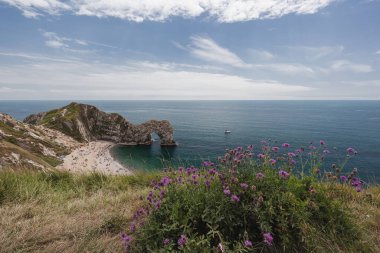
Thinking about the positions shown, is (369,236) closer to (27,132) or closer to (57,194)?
(57,194)

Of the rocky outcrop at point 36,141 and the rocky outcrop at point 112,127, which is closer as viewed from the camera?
the rocky outcrop at point 36,141

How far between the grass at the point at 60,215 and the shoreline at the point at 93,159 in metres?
38.7

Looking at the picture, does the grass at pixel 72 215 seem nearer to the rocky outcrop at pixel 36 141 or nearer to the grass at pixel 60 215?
the grass at pixel 60 215

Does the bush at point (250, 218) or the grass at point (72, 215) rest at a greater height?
the bush at point (250, 218)

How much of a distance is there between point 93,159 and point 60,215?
56.7m

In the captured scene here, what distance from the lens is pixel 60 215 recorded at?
4.76 metres

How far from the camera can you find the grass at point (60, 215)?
3605mm

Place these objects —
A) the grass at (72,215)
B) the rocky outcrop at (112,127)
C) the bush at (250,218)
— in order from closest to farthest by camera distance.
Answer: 1. the bush at (250,218)
2. the grass at (72,215)
3. the rocky outcrop at (112,127)

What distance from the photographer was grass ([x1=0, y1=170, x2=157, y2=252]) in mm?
3605

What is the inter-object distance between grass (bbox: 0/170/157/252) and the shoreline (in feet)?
127

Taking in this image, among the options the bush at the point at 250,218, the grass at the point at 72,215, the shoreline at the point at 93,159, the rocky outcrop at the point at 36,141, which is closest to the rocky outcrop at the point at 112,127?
the shoreline at the point at 93,159

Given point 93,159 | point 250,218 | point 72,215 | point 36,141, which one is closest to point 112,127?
point 93,159

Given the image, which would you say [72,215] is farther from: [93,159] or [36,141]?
[36,141]

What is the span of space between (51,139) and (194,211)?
71362 millimetres
